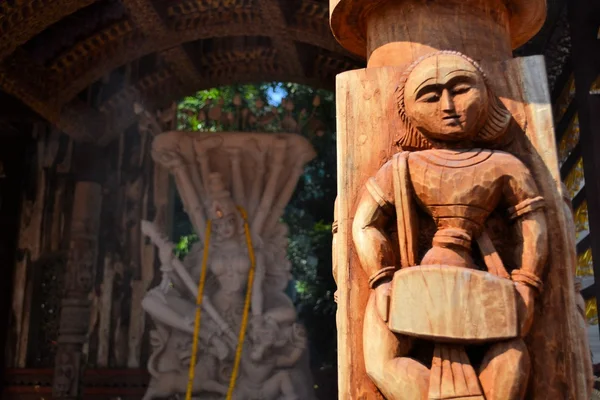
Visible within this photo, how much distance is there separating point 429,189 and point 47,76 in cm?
594

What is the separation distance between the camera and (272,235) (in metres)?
7.12

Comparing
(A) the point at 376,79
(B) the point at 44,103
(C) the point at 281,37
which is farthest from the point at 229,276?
(A) the point at 376,79

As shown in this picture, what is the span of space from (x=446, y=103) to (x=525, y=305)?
744mm

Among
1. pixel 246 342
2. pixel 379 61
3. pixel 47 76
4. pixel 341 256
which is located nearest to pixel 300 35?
pixel 47 76

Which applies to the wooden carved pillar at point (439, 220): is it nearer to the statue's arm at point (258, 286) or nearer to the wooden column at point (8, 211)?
the statue's arm at point (258, 286)

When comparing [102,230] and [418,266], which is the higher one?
[102,230]

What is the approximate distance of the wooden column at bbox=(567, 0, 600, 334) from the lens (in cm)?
482

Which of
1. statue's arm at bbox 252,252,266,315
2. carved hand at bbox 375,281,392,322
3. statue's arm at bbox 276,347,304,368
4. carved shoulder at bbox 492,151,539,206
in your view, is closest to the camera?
carved hand at bbox 375,281,392,322

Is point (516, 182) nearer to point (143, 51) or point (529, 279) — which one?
point (529, 279)

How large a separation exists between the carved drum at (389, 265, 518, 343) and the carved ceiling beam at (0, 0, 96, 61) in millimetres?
4943

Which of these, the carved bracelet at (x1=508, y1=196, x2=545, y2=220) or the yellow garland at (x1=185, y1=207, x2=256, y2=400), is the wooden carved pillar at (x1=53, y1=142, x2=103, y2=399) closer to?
the yellow garland at (x1=185, y1=207, x2=256, y2=400)

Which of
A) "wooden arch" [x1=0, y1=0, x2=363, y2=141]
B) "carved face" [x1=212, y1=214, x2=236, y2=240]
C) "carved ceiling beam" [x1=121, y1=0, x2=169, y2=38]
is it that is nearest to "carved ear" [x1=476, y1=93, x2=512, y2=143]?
"wooden arch" [x1=0, y1=0, x2=363, y2=141]

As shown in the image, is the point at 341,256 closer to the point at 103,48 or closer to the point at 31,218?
the point at 103,48

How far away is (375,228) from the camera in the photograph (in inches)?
85.4
